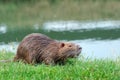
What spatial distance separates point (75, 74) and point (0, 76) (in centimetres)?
106

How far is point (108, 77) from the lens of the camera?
222 inches

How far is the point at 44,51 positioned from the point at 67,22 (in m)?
21.4

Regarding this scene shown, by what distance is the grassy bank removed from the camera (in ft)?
98.7

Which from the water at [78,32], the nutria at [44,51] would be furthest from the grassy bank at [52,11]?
the nutria at [44,51]

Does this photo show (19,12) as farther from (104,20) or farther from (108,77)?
(108,77)

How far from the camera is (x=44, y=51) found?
23.7 ft

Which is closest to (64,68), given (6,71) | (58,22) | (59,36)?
(6,71)

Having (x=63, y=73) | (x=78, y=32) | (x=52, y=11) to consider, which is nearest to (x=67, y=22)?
(x=78, y=32)

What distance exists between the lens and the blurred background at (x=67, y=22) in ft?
61.1

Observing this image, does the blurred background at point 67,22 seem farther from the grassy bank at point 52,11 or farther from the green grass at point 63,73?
the green grass at point 63,73

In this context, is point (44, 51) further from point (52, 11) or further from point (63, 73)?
point (52, 11)

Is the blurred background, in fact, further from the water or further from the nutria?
the nutria

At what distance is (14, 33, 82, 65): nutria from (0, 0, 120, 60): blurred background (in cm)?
626

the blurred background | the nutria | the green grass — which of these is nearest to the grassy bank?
the blurred background
